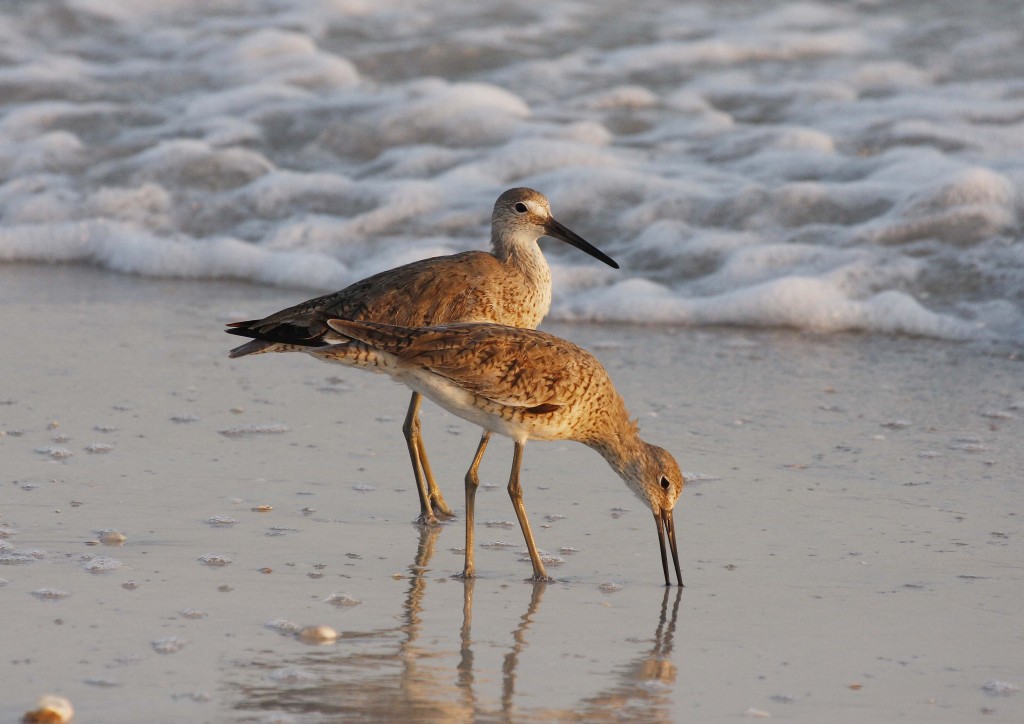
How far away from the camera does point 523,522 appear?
475 centimetres

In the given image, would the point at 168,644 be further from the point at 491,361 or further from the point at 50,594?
the point at 491,361

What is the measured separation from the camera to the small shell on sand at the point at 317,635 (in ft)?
13.1

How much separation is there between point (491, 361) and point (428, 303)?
2.71 ft

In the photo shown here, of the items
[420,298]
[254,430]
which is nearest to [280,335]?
[420,298]

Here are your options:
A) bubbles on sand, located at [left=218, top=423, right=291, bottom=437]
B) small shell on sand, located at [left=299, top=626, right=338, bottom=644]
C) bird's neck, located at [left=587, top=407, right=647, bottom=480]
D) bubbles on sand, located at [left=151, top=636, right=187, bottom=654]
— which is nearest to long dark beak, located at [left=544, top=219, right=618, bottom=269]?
bubbles on sand, located at [left=218, top=423, right=291, bottom=437]

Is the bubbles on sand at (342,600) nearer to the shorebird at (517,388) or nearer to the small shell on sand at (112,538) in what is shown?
the shorebird at (517,388)

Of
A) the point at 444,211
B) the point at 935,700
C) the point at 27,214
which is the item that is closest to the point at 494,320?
the point at 935,700

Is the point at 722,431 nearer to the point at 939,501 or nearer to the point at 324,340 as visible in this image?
the point at 939,501

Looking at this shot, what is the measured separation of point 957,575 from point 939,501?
2.40 feet

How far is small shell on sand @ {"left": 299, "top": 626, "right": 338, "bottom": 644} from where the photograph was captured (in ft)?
13.1

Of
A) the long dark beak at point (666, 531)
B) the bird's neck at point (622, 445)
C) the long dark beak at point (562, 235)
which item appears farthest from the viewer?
the long dark beak at point (562, 235)

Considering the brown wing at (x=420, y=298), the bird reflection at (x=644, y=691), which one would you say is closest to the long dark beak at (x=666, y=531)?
the bird reflection at (x=644, y=691)

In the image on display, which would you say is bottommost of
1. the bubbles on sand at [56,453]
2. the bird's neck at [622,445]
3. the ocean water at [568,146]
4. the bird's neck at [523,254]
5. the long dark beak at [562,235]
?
the bubbles on sand at [56,453]

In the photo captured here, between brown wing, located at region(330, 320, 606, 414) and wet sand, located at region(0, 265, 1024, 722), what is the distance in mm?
513
